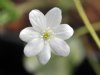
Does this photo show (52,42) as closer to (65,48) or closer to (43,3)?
(65,48)

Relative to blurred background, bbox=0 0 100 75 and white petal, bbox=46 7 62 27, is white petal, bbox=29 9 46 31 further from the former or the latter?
blurred background, bbox=0 0 100 75

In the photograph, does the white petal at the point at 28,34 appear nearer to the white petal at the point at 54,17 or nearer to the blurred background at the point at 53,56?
the white petal at the point at 54,17

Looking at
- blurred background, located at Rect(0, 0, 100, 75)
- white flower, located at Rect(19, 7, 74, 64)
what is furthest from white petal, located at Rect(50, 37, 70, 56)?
blurred background, located at Rect(0, 0, 100, 75)

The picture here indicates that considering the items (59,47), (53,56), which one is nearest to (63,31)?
(59,47)

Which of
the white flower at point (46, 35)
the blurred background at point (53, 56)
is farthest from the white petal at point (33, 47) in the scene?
the blurred background at point (53, 56)

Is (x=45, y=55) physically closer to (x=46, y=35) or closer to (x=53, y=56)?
(x=46, y=35)

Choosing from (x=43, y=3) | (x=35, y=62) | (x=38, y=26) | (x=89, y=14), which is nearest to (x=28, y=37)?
(x=38, y=26)

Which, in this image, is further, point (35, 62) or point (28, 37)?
point (35, 62)
